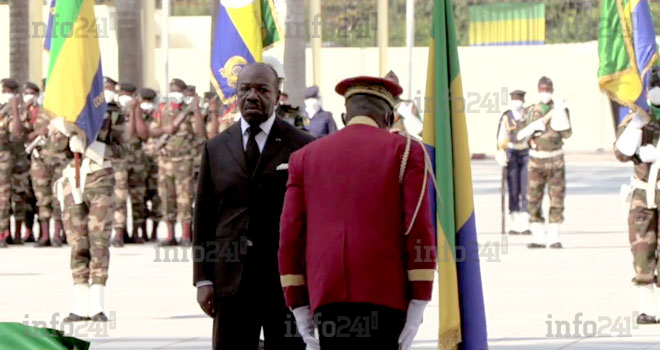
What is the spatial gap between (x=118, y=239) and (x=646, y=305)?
31.7ft

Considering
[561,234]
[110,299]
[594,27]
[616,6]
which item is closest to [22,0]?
[561,234]

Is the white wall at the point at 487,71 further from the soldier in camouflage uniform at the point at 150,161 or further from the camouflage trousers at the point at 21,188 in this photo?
the camouflage trousers at the point at 21,188

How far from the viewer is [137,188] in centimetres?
2275

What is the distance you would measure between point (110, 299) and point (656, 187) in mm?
5443

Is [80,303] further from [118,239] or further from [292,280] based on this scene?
[118,239]

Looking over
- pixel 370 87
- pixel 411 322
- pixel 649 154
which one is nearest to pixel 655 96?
pixel 649 154

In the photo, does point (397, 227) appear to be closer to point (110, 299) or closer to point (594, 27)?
point (110, 299)

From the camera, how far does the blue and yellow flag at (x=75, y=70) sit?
14297 mm

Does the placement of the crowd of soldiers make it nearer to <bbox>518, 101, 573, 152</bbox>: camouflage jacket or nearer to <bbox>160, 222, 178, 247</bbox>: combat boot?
<bbox>518, 101, 573, 152</bbox>: camouflage jacket

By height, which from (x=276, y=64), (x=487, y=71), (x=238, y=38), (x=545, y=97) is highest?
(x=238, y=38)

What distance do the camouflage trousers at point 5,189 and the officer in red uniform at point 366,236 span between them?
15718 millimetres

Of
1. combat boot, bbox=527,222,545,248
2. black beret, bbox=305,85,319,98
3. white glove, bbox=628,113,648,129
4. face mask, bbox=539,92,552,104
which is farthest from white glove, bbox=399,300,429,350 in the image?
face mask, bbox=539,92,552,104

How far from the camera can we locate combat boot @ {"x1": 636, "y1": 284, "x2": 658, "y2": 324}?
1393 cm

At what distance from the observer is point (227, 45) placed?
50.3 feet
